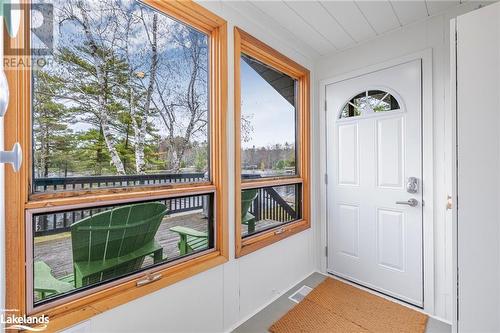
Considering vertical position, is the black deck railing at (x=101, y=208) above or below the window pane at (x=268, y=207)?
above

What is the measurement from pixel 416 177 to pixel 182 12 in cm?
228

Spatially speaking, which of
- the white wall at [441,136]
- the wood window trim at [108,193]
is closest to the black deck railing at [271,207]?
the wood window trim at [108,193]

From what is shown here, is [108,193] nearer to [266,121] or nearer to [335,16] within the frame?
[266,121]

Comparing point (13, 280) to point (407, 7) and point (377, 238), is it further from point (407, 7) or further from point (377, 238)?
point (407, 7)

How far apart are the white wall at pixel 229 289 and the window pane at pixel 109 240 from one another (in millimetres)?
194

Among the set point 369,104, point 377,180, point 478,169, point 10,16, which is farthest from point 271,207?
point 10,16

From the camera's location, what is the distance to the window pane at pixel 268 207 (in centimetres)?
208

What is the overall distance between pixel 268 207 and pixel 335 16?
179 centimetres

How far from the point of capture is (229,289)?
1.78m

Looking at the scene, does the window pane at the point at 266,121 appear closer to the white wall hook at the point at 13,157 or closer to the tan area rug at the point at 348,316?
the tan area rug at the point at 348,316

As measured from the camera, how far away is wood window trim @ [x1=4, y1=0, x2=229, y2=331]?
37.8 inches

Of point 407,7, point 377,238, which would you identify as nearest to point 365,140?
point 377,238

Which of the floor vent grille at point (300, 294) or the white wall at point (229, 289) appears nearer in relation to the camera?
the white wall at point (229, 289)

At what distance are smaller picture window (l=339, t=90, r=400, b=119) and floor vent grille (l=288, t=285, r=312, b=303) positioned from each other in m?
1.83
